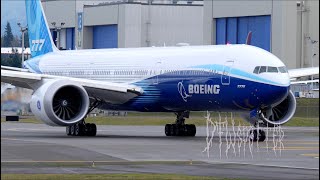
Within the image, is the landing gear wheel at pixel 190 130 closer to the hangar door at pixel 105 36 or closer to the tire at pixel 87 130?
the tire at pixel 87 130

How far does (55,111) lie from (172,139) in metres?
5.43

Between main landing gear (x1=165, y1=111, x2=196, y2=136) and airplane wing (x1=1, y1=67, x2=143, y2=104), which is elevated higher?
airplane wing (x1=1, y1=67, x2=143, y2=104)

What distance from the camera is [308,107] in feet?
232

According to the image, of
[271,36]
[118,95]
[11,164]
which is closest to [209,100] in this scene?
[118,95]

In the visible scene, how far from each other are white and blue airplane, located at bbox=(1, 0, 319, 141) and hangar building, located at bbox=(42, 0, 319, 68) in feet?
129

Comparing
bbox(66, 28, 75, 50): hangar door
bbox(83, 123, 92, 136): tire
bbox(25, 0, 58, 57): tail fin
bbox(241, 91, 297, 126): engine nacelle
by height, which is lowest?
bbox(83, 123, 92, 136): tire

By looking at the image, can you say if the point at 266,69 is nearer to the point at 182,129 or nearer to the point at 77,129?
the point at 182,129

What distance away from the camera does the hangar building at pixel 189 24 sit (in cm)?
9300

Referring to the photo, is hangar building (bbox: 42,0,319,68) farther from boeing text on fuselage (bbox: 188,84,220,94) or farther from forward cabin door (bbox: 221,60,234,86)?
forward cabin door (bbox: 221,60,234,86)

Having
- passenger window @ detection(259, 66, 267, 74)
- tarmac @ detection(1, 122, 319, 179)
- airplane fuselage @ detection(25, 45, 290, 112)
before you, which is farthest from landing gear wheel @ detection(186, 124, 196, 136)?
passenger window @ detection(259, 66, 267, 74)

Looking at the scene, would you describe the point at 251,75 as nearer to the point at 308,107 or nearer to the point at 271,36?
the point at 308,107

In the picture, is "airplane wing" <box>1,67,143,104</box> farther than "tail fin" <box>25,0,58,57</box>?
No

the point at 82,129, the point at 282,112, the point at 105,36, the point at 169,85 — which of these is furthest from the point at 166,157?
the point at 105,36

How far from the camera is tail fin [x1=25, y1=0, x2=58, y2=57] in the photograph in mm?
54938
